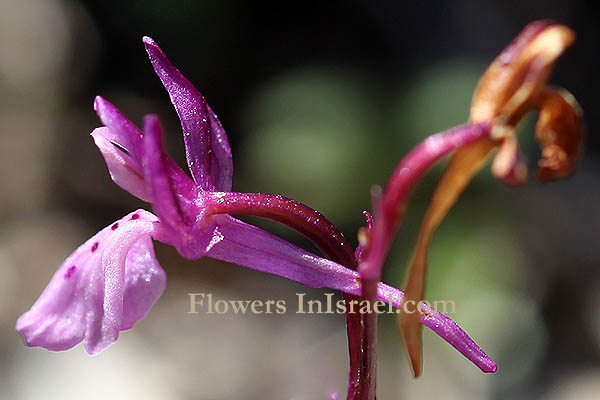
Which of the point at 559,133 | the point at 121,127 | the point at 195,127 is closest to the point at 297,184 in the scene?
the point at 195,127

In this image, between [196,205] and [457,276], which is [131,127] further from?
[457,276]

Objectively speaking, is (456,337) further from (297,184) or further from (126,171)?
(297,184)

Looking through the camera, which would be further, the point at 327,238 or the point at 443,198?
the point at 327,238

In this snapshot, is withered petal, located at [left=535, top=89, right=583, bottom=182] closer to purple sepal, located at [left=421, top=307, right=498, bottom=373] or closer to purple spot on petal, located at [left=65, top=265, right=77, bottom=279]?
purple sepal, located at [left=421, top=307, right=498, bottom=373]

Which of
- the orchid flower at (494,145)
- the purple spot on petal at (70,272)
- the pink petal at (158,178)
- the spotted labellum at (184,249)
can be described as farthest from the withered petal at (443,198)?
the purple spot on petal at (70,272)

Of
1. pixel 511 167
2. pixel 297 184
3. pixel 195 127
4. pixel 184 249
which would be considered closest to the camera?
pixel 511 167

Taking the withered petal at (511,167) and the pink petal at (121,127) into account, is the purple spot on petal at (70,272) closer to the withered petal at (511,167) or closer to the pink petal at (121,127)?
the pink petal at (121,127)

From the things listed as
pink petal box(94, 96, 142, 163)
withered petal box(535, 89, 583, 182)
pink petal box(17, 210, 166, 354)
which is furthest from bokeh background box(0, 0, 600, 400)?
withered petal box(535, 89, 583, 182)
